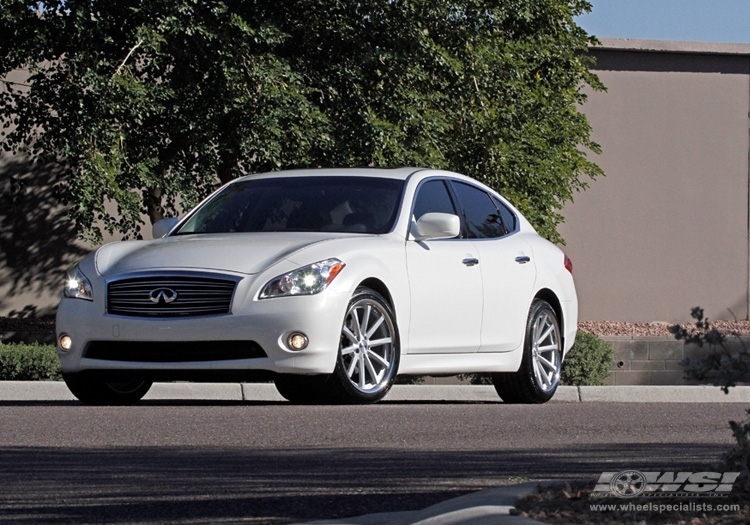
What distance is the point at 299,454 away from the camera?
23.1ft

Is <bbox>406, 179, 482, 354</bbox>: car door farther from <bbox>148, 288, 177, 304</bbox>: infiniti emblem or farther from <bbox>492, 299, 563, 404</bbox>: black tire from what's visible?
<bbox>148, 288, 177, 304</bbox>: infiniti emblem

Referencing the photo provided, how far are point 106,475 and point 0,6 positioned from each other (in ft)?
39.3

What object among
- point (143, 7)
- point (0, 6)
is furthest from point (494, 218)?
point (0, 6)

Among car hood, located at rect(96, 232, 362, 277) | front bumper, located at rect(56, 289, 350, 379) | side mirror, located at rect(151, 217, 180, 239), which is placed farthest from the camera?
side mirror, located at rect(151, 217, 180, 239)

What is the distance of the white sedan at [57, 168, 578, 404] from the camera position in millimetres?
Result: 9141

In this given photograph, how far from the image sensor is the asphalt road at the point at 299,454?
556 cm

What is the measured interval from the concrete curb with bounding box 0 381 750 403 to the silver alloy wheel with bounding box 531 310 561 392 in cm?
74

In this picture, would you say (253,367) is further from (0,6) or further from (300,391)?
(0,6)

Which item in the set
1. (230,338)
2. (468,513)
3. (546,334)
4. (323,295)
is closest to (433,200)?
(546,334)

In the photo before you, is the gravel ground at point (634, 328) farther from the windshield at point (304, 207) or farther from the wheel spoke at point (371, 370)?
the wheel spoke at point (371, 370)

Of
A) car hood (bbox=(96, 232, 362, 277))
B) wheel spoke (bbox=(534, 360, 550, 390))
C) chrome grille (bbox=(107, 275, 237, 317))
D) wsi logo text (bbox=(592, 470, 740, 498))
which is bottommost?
wheel spoke (bbox=(534, 360, 550, 390))

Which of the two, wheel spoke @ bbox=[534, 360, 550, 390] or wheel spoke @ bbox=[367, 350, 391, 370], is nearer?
wheel spoke @ bbox=[367, 350, 391, 370]

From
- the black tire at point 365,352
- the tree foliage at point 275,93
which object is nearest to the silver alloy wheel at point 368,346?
the black tire at point 365,352

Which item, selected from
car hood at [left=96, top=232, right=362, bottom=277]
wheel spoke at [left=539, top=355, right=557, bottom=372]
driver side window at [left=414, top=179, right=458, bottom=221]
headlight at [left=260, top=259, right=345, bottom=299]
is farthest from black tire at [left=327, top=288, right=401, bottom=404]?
wheel spoke at [left=539, top=355, right=557, bottom=372]
